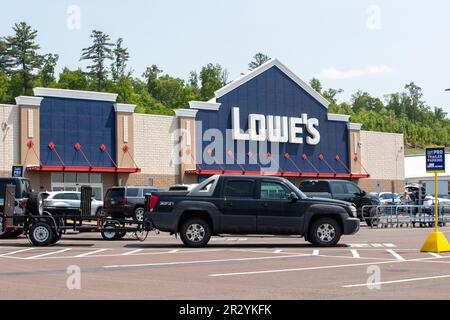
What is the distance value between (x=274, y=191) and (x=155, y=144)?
3026 cm

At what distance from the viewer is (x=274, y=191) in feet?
68.7

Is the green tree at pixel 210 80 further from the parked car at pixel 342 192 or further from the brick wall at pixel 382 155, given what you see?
the parked car at pixel 342 192

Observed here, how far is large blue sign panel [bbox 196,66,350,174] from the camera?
53781 mm

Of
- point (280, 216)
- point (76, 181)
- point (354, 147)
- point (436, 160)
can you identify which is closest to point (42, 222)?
point (280, 216)

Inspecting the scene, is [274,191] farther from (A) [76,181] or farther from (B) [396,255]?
(A) [76,181]

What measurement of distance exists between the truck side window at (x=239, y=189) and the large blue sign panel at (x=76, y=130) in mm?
26891

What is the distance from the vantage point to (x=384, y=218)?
3528cm

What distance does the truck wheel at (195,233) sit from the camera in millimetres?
20719

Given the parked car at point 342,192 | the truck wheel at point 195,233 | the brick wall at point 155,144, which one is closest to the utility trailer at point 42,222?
the truck wheel at point 195,233

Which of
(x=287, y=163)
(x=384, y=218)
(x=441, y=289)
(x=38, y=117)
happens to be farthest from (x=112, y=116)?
(x=441, y=289)

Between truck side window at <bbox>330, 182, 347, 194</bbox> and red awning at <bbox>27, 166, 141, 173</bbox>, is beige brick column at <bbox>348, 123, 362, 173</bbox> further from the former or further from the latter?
truck side window at <bbox>330, 182, 347, 194</bbox>

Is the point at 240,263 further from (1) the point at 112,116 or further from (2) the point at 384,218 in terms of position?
Answer: (1) the point at 112,116

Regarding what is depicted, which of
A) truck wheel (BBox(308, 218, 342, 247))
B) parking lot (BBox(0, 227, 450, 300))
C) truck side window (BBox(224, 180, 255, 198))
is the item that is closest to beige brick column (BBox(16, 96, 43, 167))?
parking lot (BBox(0, 227, 450, 300))

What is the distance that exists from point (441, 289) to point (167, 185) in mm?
39748
